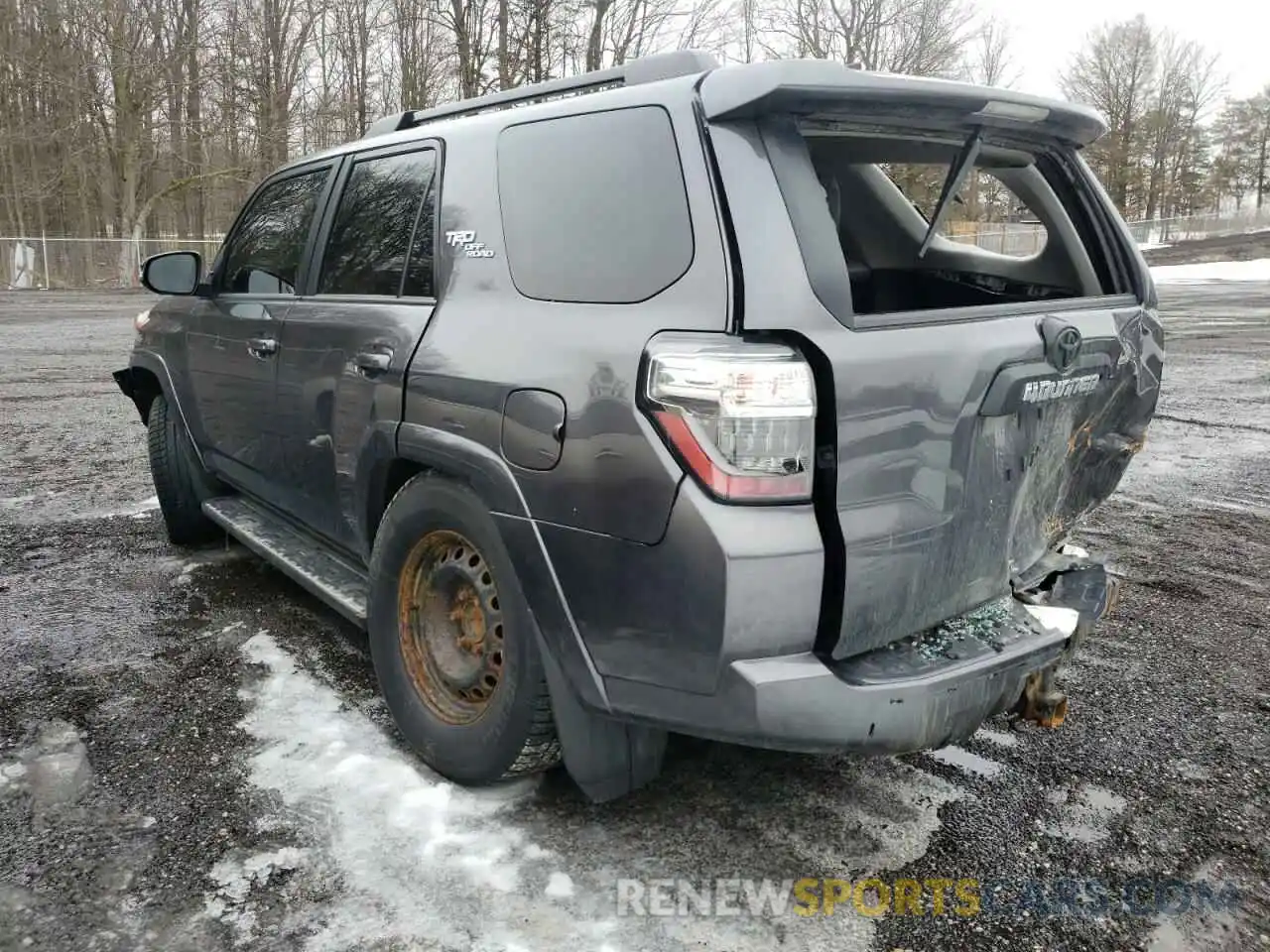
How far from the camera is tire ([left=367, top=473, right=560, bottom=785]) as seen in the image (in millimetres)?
2492

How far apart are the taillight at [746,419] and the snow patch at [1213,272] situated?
111 feet

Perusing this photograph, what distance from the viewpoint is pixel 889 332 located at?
2.18 metres

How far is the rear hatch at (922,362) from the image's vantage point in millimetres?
2102

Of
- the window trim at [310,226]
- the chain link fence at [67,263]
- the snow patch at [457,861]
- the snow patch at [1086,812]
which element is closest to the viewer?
the snow patch at [457,861]

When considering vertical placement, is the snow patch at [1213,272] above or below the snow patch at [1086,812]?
above

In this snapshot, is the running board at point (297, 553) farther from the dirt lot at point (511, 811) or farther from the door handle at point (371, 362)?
the door handle at point (371, 362)

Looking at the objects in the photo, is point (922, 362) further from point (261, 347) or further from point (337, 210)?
point (261, 347)

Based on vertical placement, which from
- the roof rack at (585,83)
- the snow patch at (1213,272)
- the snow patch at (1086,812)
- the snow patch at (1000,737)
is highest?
the snow patch at (1213,272)

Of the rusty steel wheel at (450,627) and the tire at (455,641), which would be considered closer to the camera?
the tire at (455,641)

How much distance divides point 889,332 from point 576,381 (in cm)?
71

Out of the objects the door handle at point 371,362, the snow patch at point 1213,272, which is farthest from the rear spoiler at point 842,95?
the snow patch at point 1213,272

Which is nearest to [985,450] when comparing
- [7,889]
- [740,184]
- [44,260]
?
[740,184]

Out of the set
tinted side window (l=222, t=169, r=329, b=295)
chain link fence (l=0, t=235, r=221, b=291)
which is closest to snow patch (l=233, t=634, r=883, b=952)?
tinted side window (l=222, t=169, r=329, b=295)

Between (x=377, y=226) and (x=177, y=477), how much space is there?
2.33 metres
